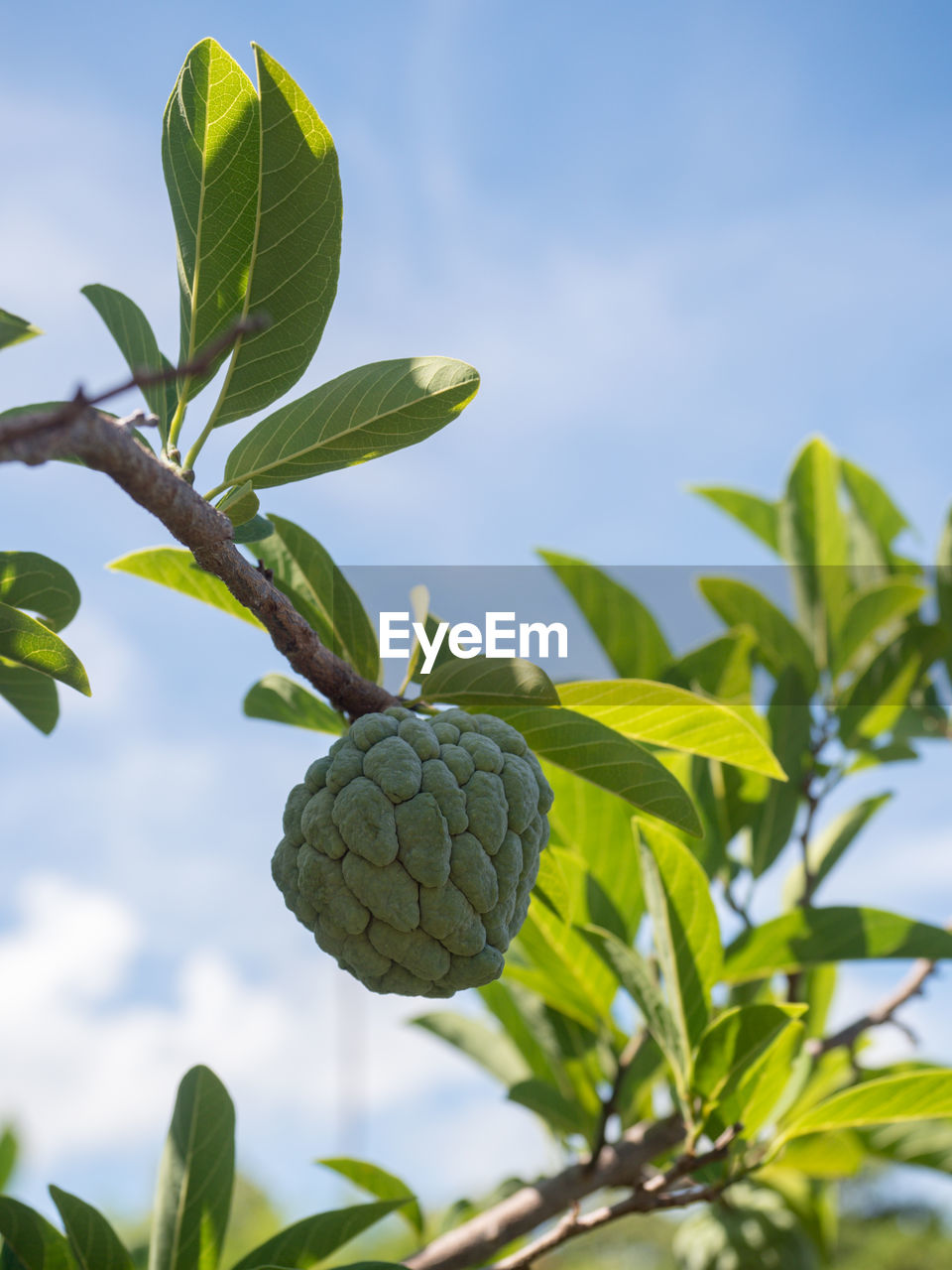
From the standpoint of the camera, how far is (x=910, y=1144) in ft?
6.81

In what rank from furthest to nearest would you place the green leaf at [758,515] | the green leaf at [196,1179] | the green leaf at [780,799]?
the green leaf at [758,515] < the green leaf at [780,799] < the green leaf at [196,1179]

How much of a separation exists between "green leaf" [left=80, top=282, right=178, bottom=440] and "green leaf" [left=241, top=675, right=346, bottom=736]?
425 millimetres

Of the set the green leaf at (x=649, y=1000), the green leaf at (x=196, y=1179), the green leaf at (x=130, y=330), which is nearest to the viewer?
the green leaf at (x=130, y=330)

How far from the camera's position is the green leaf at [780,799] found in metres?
2.01

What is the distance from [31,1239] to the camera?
1.35 meters

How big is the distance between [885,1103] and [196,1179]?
981mm

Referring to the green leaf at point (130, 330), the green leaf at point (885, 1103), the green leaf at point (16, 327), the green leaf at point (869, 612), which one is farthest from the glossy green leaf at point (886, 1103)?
the green leaf at point (16, 327)

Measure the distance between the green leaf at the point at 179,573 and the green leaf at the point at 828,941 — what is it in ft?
3.33

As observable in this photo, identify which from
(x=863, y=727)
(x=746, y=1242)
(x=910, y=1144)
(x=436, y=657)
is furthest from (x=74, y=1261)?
(x=863, y=727)

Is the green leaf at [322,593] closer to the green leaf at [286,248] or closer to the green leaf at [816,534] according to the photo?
the green leaf at [286,248]

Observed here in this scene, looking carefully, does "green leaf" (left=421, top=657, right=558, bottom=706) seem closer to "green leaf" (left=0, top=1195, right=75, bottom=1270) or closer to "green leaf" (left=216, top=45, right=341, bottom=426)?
"green leaf" (left=216, top=45, right=341, bottom=426)

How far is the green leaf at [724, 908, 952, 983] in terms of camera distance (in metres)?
1.73

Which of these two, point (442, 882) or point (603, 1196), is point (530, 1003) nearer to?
point (603, 1196)

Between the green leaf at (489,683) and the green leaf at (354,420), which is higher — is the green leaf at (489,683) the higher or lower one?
the lower one
